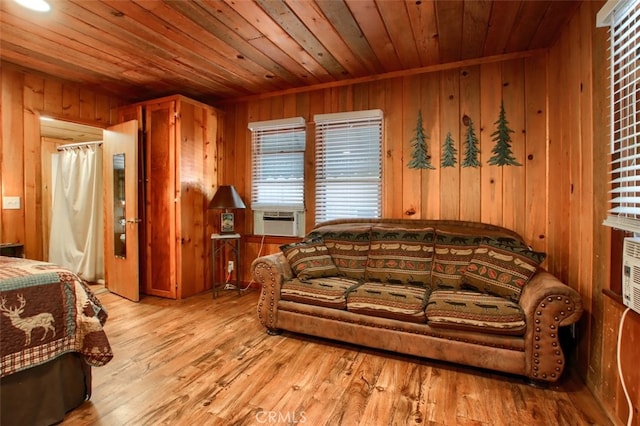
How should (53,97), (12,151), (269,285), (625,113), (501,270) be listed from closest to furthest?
(625,113), (501,270), (269,285), (12,151), (53,97)

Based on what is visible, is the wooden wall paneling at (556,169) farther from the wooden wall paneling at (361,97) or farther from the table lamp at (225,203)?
the table lamp at (225,203)

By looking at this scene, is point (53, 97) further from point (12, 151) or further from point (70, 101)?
point (12, 151)

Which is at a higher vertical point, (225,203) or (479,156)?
(479,156)

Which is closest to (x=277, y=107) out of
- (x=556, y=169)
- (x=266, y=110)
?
(x=266, y=110)

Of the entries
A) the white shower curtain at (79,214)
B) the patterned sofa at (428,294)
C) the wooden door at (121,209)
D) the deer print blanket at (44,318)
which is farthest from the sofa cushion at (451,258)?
the white shower curtain at (79,214)

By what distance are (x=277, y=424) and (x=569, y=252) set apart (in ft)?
7.50

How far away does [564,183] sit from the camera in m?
2.33

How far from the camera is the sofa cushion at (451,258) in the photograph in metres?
2.49

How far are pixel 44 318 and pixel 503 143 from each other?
3478 mm

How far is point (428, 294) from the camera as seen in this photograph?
2.36 m

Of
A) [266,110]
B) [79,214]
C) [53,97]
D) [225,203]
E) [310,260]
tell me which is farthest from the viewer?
[79,214]

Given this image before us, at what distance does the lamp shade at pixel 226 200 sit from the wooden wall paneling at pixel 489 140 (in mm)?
2567

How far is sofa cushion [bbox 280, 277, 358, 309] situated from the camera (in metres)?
2.40

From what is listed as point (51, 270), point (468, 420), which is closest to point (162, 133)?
point (51, 270)
